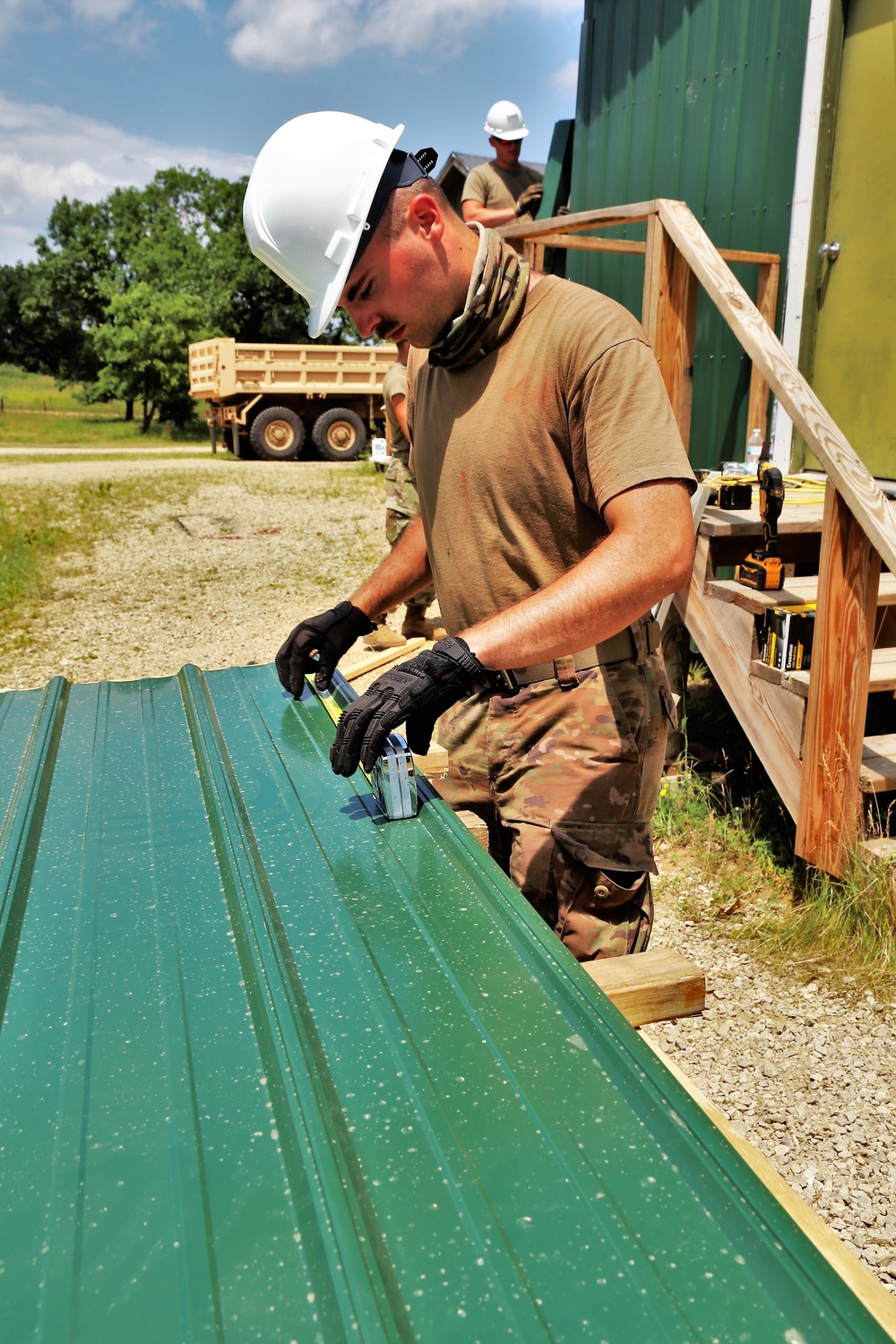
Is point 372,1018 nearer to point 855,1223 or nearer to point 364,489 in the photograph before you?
point 855,1223

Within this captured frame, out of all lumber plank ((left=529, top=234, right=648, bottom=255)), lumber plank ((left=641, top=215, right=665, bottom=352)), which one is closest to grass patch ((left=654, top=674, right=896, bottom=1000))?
lumber plank ((left=641, top=215, right=665, bottom=352))

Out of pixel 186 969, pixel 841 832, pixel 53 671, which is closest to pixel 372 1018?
pixel 186 969

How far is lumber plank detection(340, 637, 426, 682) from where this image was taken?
6223 millimetres

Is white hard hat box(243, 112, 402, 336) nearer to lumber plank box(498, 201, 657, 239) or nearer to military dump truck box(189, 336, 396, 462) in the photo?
lumber plank box(498, 201, 657, 239)

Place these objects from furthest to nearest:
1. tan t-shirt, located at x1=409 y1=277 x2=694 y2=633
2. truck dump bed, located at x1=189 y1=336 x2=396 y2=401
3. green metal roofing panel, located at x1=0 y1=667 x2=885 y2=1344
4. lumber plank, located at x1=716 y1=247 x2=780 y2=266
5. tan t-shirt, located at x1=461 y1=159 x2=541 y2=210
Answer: truck dump bed, located at x1=189 y1=336 x2=396 y2=401, tan t-shirt, located at x1=461 y1=159 x2=541 y2=210, lumber plank, located at x1=716 y1=247 x2=780 y2=266, tan t-shirt, located at x1=409 y1=277 x2=694 y2=633, green metal roofing panel, located at x1=0 y1=667 x2=885 y2=1344

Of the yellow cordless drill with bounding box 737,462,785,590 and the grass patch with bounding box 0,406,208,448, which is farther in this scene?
the grass patch with bounding box 0,406,208,448

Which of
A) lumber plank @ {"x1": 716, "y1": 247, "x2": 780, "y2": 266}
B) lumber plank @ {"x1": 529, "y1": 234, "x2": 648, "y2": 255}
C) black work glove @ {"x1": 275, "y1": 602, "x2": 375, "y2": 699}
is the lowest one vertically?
black work glove @ {"x1": 275, "y1": 602, "x2": 375, "y2": 699}

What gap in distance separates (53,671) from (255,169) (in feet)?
18.2

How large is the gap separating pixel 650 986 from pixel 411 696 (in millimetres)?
595

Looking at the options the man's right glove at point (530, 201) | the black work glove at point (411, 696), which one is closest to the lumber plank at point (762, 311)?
the man's right glove at point (530, 201)

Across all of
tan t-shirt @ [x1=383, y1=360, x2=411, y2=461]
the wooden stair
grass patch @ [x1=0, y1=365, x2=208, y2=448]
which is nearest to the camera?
the wooden stair

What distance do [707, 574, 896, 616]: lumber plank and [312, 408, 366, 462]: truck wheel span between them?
15886 millimetres

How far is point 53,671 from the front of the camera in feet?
22.9

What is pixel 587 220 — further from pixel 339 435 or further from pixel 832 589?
pixel 339 435
